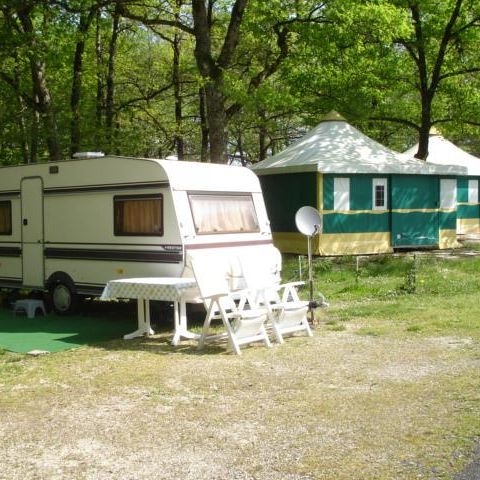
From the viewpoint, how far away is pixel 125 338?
926 cm

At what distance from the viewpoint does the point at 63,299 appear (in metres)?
11.3

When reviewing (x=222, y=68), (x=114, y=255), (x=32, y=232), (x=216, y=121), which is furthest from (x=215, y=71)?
(x=114, y=255)

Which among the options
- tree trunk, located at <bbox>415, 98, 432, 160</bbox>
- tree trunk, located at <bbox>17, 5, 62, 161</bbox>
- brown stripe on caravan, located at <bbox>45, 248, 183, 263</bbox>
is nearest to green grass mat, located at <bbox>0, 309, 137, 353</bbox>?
brown stripe on caravan, located at <bbox>45, 248, 183, 263</bbox>

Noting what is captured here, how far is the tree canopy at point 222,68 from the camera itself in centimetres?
1633

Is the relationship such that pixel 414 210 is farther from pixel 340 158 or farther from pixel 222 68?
pixel 222 68

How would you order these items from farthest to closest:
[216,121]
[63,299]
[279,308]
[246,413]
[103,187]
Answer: [216,121] → [63,299] → [103,187] → [279,308] → [246,413]

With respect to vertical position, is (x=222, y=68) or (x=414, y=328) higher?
(x=222, y=68)

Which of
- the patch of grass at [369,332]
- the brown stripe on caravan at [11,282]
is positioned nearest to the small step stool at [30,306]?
the brown stripe on caravan at [11,282]

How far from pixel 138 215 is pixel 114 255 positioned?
0.79 m

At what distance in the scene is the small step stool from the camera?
36.9 ft

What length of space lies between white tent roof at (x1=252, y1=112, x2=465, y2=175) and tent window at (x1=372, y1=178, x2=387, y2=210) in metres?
0.34

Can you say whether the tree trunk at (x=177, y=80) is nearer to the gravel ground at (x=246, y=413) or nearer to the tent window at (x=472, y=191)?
the tent window at (x=472, y=191)

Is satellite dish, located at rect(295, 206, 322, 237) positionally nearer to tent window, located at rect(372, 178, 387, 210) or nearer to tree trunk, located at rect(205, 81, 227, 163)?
tree trunk, located at rect(205, 81, 227, 163)

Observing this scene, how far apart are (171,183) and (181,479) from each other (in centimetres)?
573
